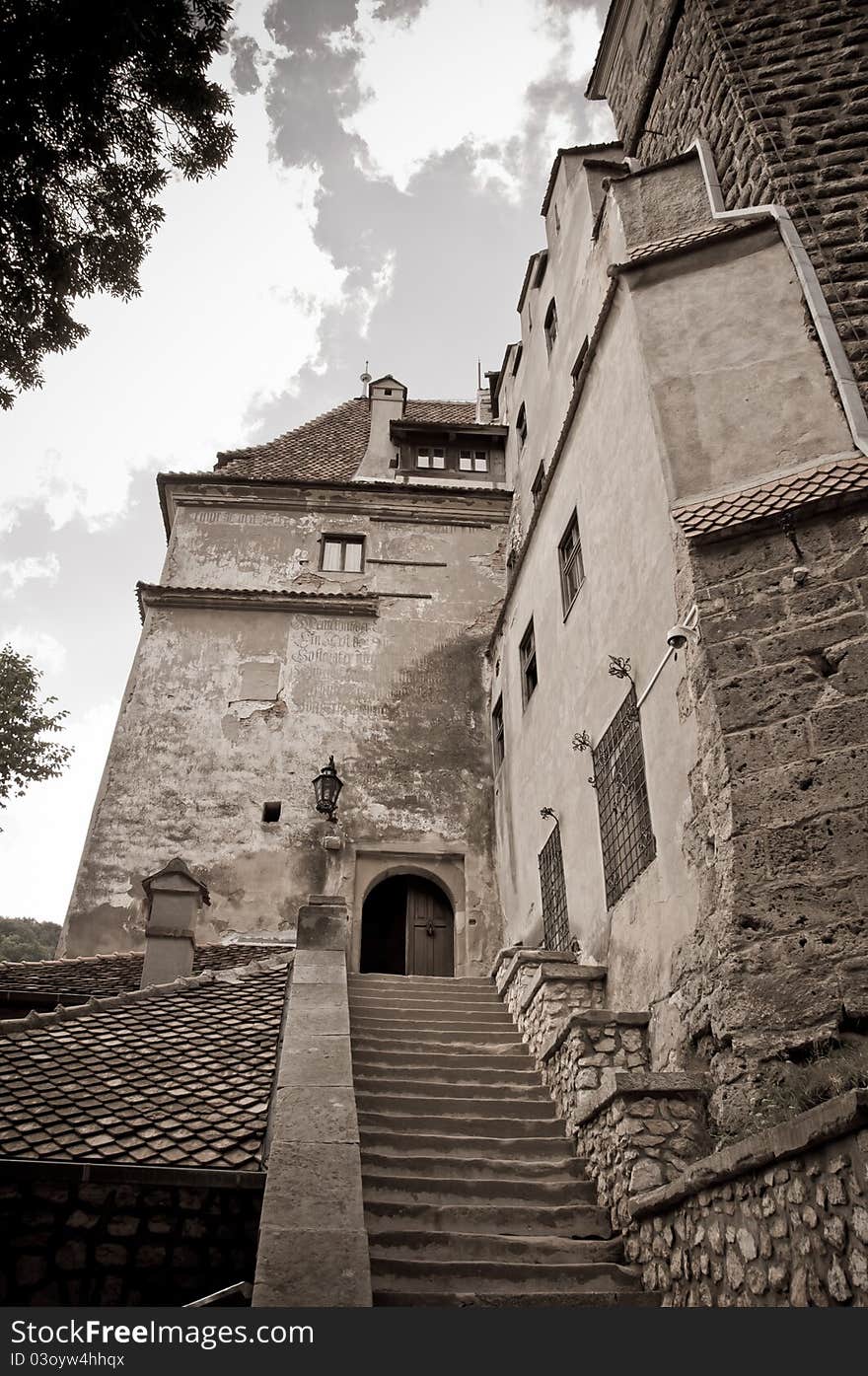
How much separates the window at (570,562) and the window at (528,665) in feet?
5.28

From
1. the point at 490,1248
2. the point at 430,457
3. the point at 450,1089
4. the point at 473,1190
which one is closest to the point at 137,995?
the point at 450,1089

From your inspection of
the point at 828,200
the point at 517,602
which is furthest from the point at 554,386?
the point at 828,200

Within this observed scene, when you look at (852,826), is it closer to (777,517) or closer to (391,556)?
(777,517)

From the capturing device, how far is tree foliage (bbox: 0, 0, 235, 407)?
221 inches

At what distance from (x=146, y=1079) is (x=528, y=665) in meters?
6.84

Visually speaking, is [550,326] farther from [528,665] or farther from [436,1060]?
[436,1060]

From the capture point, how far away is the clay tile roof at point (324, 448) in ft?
61.2

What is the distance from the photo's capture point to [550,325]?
13086 millimetres

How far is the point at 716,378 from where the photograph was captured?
7.04 meters

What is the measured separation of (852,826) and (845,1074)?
142cm

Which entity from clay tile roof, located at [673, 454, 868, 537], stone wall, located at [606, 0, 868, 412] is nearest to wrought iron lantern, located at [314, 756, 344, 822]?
clay tile roof, located at [673, 454, 868, 537]

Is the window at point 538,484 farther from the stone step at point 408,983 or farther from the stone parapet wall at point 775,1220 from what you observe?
the stone parapet wall at point 775,1220

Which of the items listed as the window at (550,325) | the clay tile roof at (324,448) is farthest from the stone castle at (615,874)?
the clay tile roof at (324,448)

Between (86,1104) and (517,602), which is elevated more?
(517,602)
